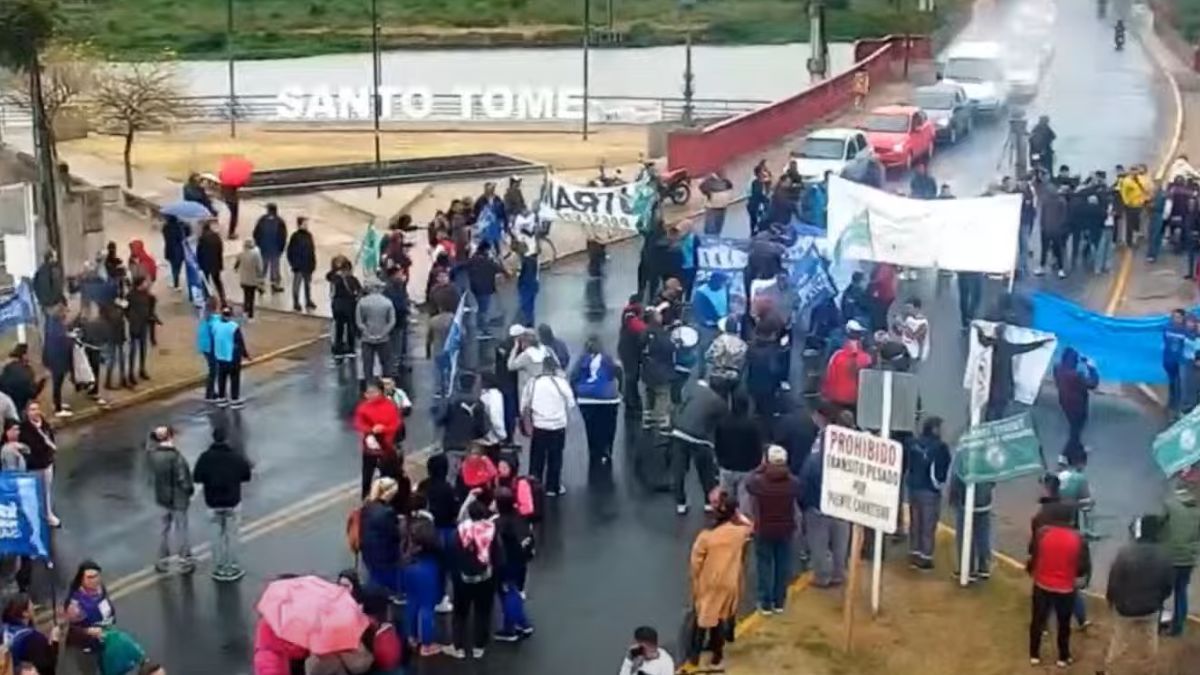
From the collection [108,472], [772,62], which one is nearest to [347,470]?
[108,472]

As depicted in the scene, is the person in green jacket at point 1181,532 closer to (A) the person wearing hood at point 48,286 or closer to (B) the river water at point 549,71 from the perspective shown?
(A) the person wearing hood at point 48,286

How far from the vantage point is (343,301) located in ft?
78.4

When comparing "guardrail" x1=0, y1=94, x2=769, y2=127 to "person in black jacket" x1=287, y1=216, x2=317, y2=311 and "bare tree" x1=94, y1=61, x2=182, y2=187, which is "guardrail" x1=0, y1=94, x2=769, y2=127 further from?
"person in black jacket" x1=287, y1=216, x2=317, y2=311

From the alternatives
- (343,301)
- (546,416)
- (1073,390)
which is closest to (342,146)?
(343,301)

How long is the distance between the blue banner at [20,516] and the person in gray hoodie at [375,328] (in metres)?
7.26

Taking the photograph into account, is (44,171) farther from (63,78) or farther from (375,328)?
(63,78)

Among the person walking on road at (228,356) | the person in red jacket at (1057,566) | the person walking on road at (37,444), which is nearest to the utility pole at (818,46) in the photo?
the person walking on road at (228,356)

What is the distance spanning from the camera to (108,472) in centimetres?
2009

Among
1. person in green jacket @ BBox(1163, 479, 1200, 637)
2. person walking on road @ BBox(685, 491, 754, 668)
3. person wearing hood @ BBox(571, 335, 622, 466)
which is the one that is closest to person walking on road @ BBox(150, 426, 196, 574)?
person wearing hood @ BBox(571, 335, 622, 466)

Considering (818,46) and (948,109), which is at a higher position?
(818,46)

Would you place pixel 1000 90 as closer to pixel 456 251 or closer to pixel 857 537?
pixel 456 251

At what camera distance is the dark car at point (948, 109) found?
43.0m

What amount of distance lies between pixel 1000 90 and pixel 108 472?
33.5m

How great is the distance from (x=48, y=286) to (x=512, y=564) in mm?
10388
